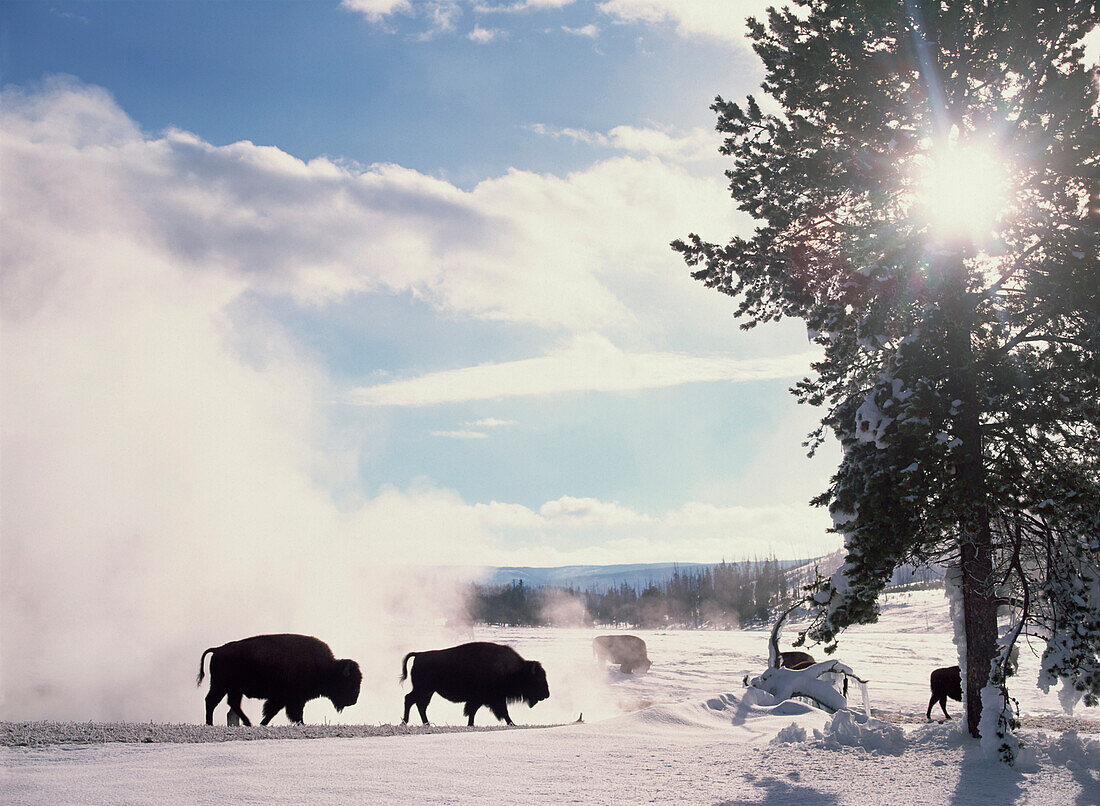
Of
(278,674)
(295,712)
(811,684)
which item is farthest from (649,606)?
(278,674)

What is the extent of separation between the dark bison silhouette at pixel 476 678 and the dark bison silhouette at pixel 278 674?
4.61 ft

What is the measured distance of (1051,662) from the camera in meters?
9.76

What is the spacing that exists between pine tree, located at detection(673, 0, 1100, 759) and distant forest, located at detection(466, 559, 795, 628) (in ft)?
360

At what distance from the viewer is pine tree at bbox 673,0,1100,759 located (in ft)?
33.7

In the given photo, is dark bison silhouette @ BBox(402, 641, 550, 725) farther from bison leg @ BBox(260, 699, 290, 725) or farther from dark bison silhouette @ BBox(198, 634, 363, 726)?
bison leg @ BBox(260, 699, 290, 725)

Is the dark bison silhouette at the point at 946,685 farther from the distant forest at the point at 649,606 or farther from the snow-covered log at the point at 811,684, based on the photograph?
the distant forest at the point at 649,606

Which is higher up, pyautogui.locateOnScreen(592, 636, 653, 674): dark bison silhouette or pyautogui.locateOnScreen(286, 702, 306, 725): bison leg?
pyautogui.locateOnScreen(286, 702, 306, 725): bison leg

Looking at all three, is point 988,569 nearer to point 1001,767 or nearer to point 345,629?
point 1001,767

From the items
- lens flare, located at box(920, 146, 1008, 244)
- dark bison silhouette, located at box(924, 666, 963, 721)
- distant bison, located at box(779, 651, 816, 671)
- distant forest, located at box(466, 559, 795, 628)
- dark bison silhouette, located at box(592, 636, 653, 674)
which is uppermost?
lens flare, located at box(920, 146, 1008, 244)

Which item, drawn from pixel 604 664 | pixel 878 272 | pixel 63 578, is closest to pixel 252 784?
pixel 878 272

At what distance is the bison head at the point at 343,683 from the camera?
1516 cm

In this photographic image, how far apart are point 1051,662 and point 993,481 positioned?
2505 millimetres

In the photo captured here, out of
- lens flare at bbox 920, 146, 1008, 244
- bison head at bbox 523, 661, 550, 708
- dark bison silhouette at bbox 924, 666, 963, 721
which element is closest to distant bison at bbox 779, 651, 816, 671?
dark bison silhouette at bbox 924, 666, 963, 721

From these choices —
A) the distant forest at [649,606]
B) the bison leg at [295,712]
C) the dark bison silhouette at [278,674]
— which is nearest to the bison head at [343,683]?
the dark bison silhouette at [278,674]
